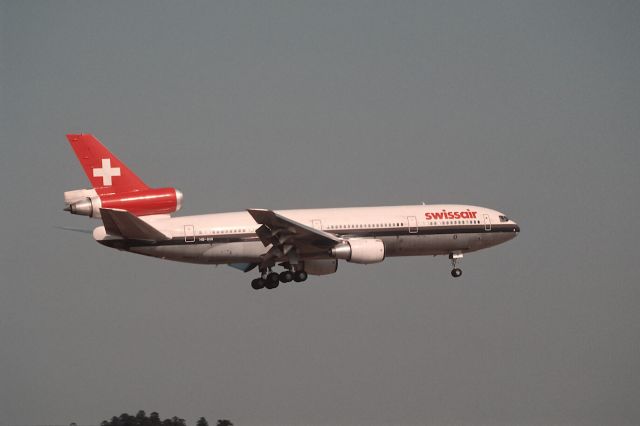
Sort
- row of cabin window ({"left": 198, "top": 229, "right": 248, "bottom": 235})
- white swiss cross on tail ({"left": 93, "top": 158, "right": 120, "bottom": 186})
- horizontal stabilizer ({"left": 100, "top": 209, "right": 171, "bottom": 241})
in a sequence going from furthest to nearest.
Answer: white swiss cross on tail ({"left": 93, "top": 158, "right": 120, "bottom": 186})
row of cabin window ({"left": 198, "top": 229, "right": 248, "bottom": 235})
horizontal stabilizer ({"left": 100, "top": 209, "right": 171, "bottom": 241})

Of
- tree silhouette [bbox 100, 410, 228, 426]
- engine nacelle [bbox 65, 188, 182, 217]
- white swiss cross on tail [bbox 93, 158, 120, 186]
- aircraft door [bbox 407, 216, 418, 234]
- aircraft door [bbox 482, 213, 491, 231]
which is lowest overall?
tree silhouette [bbox 100, 410, 228, 426]

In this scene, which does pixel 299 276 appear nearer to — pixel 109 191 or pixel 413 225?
pixel 413 225

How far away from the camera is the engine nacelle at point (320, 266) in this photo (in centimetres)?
5631

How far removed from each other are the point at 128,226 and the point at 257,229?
670 cm

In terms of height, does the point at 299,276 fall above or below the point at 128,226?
below

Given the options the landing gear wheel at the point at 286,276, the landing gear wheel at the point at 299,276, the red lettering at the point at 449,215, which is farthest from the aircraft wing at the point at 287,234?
the red lettering at the point at 449,215

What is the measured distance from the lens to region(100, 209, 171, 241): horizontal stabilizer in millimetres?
48094

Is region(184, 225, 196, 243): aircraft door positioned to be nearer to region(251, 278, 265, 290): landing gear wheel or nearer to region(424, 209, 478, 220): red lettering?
region(251, 278, 265, 290): landing gear wheel

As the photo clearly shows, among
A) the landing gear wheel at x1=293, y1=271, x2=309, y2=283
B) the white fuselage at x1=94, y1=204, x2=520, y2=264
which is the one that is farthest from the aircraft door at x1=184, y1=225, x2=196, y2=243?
the landing gear wheel at x1=293, y1=271, x2=309, y2=283

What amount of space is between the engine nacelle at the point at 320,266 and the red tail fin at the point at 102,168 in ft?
34.3

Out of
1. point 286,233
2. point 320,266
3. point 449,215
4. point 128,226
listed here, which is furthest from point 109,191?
point 449,215

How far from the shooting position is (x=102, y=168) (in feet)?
172

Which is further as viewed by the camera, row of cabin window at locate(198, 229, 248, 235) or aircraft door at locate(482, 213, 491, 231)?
aircraft door at locate(482, 213, 491, 231)

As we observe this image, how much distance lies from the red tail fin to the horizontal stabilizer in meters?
3.46
